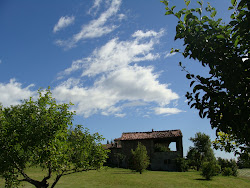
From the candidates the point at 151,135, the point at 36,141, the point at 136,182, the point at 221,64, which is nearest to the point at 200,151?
the point at 151,135

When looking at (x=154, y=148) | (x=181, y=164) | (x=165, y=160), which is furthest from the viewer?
(x=154, y=148)

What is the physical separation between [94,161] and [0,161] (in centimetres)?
636

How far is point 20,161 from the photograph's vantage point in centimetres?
1312

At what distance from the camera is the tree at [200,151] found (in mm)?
50688

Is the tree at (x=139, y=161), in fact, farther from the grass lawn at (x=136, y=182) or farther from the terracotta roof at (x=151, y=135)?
the terracotta roof at (x=151, y=135)

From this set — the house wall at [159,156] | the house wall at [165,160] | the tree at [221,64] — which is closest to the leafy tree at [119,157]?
the house wall at [159,156]

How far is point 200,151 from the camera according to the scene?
2077 inches

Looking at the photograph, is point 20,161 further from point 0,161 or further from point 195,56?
point 195,56

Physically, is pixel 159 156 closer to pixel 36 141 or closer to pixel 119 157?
pixel 119 157

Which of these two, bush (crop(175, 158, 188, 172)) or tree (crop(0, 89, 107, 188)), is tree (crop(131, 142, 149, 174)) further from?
tree (crop(0, 89, 107, 188))

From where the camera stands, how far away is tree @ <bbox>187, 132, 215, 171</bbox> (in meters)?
A: 50.7

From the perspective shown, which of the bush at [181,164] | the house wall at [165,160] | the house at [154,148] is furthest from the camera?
the house at [154,148]

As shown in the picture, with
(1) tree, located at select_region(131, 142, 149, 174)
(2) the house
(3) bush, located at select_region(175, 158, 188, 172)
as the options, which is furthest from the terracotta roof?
(1) tree, located at select_region(131, 142, 149, 174)

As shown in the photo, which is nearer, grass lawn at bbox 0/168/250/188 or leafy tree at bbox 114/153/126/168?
grass lawn at bbox 0/168/250/188
